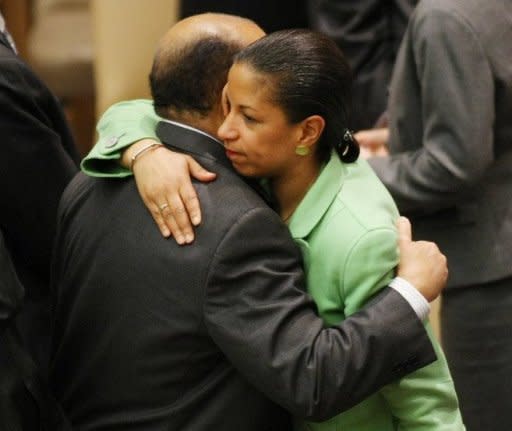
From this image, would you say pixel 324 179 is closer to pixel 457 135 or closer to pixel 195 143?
pixel 195 143

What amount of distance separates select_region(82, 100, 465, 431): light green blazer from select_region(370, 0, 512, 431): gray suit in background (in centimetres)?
54

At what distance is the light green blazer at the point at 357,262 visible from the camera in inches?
67.9

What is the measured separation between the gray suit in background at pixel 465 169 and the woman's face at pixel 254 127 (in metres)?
0.65

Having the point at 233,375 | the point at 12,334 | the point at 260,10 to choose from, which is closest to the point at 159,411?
the point at 233,375

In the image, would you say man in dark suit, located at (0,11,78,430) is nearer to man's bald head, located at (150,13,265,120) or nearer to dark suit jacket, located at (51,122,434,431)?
dark suit jacket, located at (51,122,434,431)

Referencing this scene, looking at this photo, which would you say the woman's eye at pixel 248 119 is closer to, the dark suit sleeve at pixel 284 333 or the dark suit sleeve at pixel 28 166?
the dark suit sleeve at pixel 284 333

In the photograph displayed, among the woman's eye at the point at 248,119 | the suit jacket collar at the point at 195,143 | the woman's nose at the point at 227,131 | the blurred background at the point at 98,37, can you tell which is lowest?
the blurred background at the point at 98,37

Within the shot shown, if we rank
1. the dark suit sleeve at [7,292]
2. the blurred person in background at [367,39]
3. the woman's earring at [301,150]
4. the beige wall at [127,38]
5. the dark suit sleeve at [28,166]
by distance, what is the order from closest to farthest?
the dark suit sleeve at [7,292] → the woman's earring at [301,150] → the dark suit sleeve at [28,166] → the blurred person in background at [367,39] → the beige wall at [127,38]

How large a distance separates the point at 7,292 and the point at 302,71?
1.68 ft

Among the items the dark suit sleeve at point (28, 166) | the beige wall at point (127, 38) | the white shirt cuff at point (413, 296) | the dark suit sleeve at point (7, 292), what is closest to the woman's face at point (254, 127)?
the white shirt cuff at point (413, 296)

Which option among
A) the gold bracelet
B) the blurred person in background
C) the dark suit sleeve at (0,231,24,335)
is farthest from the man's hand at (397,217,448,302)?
the blurred person in background

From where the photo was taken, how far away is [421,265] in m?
1.77

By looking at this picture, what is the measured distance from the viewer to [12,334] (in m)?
1.84

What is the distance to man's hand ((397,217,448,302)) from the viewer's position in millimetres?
1755
